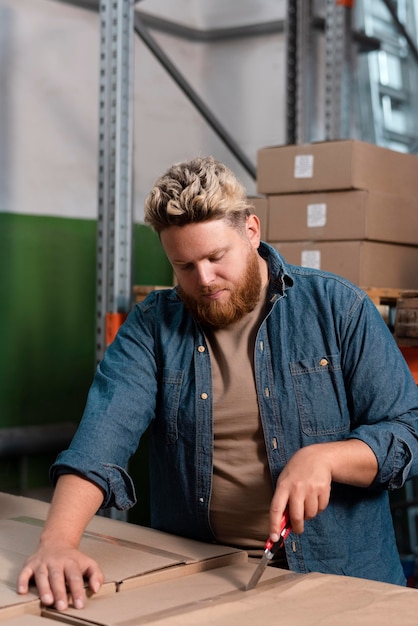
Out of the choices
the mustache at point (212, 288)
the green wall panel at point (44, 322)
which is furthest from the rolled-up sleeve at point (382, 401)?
the green wall panel at point (44, 322)

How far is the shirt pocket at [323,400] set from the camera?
1.92 meters

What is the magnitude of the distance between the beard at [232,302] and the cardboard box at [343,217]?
118 cm


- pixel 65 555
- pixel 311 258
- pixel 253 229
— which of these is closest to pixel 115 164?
pixel 311 258

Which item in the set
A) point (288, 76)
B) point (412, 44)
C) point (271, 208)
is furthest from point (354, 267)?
point (412, 44)

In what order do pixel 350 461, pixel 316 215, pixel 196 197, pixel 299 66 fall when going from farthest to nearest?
pixel 299 66 < pixel 316 215 < pixel 196 197 < pixel 350 461

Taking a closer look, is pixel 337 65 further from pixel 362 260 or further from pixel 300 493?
pixel 300 493

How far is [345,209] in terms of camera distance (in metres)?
3.12

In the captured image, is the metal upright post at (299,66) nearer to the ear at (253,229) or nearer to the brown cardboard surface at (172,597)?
the ear at (253,229)

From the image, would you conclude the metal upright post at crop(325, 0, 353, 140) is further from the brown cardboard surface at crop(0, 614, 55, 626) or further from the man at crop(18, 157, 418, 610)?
the brown cardboard surface at crop(0, 614, 55, 626)

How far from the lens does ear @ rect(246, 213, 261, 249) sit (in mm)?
1978

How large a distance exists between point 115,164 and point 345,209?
0.87 meters

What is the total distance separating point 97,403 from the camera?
6.24ft

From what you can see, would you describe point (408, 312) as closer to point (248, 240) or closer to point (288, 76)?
point (248, 240)

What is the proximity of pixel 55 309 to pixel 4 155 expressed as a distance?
2.25ft
